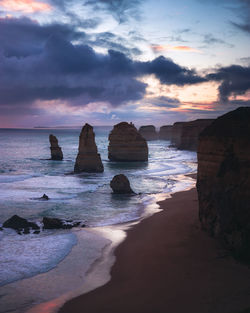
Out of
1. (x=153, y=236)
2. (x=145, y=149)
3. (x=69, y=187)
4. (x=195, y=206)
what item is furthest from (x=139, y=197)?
(x=145, y=149)

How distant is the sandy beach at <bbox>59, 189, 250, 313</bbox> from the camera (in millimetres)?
9156

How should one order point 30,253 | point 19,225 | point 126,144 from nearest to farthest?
point 30,253, point 19,225, point 126,144

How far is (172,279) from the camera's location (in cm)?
1088

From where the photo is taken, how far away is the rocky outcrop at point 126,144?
199ft

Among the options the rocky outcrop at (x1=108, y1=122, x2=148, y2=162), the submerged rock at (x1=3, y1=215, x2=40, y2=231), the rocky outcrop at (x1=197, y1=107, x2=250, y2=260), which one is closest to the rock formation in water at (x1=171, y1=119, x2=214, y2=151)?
the rocky outcrop at (x1=108, y1=122, x2=148, y2=162)

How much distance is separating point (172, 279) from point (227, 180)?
498 centimetres

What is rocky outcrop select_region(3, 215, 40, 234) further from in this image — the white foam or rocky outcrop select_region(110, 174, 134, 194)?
rocky outcrop select_region(110, 174, 134, 194)

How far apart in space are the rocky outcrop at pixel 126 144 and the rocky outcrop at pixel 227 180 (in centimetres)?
4537

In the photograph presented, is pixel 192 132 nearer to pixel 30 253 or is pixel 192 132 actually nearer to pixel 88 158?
pixel 88 158

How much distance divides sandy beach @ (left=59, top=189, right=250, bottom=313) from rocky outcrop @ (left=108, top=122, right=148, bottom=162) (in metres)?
44.9

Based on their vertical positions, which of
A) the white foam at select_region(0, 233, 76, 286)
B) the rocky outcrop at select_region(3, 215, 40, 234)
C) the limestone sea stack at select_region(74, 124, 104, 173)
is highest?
the limestone sea stack at select_region(74, 124, 104, 173)

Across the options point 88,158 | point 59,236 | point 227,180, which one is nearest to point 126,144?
point 88,158

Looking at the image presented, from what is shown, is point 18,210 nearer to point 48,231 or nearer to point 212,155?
point 48,231

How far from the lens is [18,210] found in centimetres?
2341
